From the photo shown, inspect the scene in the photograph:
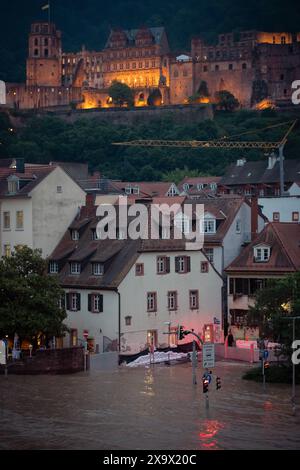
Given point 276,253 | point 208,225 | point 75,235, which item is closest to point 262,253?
point 276,253

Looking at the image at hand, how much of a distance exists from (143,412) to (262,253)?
25.2 m

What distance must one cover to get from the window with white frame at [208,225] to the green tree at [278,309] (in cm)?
1505

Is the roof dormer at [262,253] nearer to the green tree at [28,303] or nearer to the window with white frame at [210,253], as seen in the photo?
the window with white frame at [210,253]

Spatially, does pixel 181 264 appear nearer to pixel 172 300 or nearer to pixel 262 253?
pixel 172 300

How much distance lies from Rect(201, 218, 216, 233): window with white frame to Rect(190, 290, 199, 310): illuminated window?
6081mm

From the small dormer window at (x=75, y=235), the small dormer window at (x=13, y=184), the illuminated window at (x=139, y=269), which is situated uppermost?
the small dormer window at (x=13, y=184)

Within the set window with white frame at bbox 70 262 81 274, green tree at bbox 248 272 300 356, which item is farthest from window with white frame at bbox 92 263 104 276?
green tree at bbox 248 272 300 356

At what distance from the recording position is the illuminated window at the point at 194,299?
93.9 m

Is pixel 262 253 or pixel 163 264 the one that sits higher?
pixel 262 253

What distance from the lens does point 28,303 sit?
275ft

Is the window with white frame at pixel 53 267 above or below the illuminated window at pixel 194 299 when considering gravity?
above

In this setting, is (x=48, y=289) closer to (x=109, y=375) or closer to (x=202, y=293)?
(x=109, y=375)

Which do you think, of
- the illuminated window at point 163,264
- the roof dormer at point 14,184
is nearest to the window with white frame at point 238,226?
the illuminated window at point 163,264

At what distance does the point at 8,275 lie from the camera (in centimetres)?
8581
